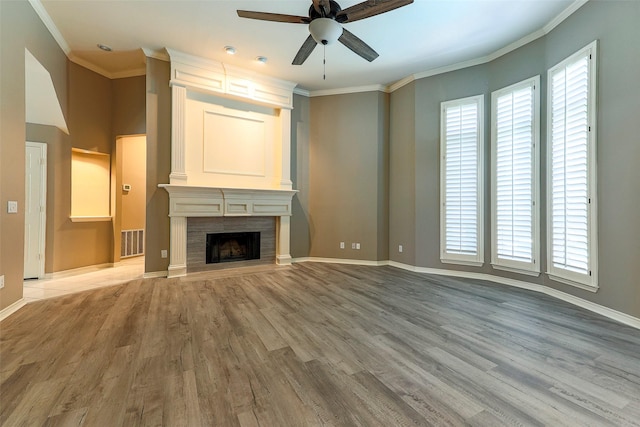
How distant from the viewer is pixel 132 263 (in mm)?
5395

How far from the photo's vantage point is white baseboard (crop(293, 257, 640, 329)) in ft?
8.66

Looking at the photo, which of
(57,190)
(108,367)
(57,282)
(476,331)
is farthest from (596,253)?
(57,190)

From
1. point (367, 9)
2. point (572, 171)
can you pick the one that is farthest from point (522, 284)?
point (367, 9)

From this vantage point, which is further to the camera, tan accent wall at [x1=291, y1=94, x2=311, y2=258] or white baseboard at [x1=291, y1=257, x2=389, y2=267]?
tan accent wall at [x1=291, y1=94, x2=311, y2=258]

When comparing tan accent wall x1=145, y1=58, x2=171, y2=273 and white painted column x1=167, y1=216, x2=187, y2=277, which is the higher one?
tan accent wall x1=145, y1=58, x2=171, y2=273

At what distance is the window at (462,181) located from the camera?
13.9 ft

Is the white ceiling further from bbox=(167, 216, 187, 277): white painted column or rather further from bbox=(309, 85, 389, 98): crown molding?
bbox=(167, 216, 187, 277): white painted column

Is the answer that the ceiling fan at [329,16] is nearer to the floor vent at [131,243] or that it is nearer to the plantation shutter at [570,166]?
the plantation shutter at [570,166]

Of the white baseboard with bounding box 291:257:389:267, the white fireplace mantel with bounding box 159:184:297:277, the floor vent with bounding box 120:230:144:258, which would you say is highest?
the white fireplace mantel with bounding box 159:184:297:277

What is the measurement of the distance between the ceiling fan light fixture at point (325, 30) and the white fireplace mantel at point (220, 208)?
2.74 m

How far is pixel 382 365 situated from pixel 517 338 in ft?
4.26

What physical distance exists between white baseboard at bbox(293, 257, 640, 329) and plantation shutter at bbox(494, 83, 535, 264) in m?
0.32

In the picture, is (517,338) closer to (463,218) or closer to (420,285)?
(420,285)

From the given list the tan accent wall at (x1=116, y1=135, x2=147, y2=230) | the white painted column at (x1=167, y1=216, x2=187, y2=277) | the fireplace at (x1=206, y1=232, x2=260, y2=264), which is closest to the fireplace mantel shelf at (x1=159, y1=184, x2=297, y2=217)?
the white painted column at (x1=167, y1=216, x2=187, y2=277)
